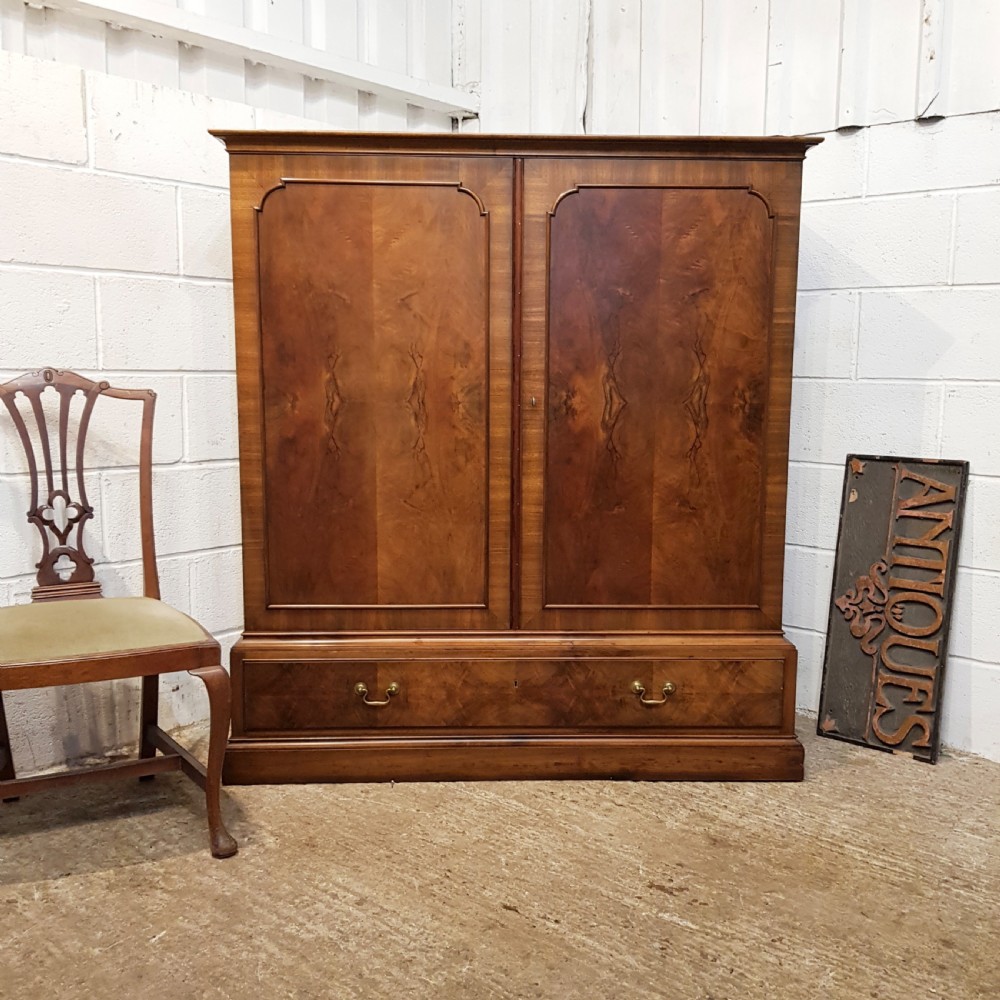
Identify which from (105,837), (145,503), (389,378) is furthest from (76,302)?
(105,837)

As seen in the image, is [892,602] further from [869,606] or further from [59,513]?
[59,513]

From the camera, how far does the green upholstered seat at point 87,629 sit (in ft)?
5.92

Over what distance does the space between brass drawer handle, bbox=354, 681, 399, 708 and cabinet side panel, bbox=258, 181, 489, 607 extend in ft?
0.68

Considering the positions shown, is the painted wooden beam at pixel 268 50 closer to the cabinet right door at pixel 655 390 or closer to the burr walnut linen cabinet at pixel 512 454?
the burr walnut linen cabinet at pixel 512 454

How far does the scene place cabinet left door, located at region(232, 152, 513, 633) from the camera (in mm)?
2168

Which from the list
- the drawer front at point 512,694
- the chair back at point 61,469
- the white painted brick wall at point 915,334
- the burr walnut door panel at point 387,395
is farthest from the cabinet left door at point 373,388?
the white painted brick wall at point 915,334

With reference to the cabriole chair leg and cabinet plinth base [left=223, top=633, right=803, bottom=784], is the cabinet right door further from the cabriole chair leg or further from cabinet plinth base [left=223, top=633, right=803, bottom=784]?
the cabriole chair leg

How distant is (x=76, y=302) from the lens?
234cm

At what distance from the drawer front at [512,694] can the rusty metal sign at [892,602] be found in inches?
16.5

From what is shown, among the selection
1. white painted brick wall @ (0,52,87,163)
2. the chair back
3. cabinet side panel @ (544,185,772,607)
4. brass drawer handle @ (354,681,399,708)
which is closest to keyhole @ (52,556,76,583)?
the chair back

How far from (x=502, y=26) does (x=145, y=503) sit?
1.94 meters

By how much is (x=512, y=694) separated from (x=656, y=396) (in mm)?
832

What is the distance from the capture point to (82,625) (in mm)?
1929

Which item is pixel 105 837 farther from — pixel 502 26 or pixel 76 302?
pixel 502 26
